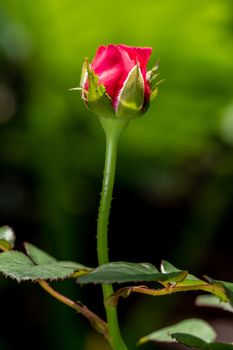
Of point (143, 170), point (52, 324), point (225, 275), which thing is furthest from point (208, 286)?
point (143, 170)

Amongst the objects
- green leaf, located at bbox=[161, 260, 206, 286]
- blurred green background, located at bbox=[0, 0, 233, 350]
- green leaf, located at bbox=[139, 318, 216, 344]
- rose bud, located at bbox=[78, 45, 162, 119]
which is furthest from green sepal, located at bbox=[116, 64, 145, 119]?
blurred green background, located at bbox=[0, 0, 233, 350]

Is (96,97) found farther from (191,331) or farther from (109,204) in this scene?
(191,331)

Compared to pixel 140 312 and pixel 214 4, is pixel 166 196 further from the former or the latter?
pixel 214 4

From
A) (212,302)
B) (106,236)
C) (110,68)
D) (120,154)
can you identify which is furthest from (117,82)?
Result: (120,154)

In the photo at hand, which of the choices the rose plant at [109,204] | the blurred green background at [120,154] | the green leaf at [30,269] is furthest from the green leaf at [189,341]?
the blurred green background at [120,154]

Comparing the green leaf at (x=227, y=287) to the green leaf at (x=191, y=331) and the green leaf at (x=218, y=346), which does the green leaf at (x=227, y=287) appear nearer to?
the green leaf at (x=218, y=346)

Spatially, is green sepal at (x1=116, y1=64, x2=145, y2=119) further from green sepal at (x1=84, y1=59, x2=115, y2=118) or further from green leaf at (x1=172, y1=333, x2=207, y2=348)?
green leaf at (x1=172, y1=333, x2=207, y2=348)
